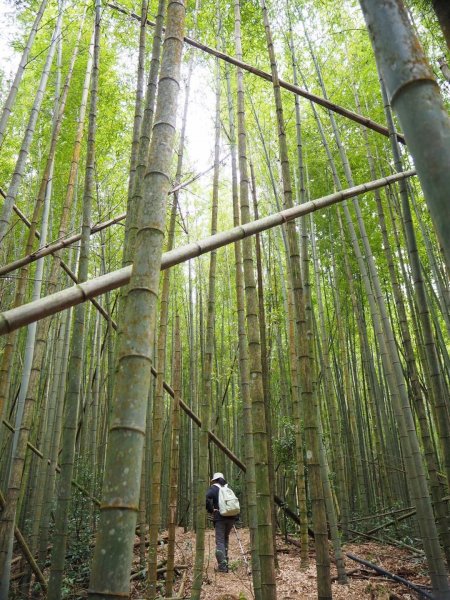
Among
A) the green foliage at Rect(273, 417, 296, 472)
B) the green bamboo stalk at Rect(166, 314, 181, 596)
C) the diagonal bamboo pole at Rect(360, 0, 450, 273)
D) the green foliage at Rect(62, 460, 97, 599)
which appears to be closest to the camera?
the diagonal bamboo pole at Rect(360, 0, 450, 273)

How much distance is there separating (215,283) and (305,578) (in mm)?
2833

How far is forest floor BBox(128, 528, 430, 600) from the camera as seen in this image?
334 centimetres

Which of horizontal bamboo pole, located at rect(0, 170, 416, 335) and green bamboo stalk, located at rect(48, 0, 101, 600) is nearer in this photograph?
horizontal bamboo pole, located at rect(0, 170, 416, 335)

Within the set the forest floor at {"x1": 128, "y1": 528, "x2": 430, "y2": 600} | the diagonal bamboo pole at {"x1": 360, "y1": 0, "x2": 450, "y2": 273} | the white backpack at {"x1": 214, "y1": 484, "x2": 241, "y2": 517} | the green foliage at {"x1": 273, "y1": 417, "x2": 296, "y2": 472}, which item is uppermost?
the green foliage at {"x1": 273, "y1": 417, "x2": 296, "y2": 472}

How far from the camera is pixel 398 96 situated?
0.77 m

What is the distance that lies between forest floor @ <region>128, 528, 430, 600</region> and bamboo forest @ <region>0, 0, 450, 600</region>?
0.09 feet

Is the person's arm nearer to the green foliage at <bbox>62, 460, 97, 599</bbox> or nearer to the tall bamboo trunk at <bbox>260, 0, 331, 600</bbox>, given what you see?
the green foliage at <bbox>62, 460, 97, 599</bbox>

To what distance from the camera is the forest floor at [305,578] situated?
131 inches

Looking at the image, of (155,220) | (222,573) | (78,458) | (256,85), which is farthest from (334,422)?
(155,220)

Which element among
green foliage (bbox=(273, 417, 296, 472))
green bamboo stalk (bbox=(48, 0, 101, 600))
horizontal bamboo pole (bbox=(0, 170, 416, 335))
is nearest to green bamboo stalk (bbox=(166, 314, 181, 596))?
green bamboo stalk (bbox=(48, 0, 101, 600))

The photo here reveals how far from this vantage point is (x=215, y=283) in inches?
179

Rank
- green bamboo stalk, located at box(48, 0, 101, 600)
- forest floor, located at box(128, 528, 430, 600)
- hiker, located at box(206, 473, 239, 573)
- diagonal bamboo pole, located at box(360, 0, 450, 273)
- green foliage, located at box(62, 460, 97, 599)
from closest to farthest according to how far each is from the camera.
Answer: diagonal bamboo pole, located at box(360, 0, 450, 273) → green bamboo stalk, located at box(48, 0, 101, 600) → forest floor, located at box(128, 528, 430, 600) → green foliage, located at box(62, 460, 97, 599) → hiker, located at box(206, 473, 239, 573)

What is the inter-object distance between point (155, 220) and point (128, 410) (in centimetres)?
42

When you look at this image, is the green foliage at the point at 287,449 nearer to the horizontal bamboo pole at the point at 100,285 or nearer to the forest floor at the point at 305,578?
the forest floor at the point at 305,578
